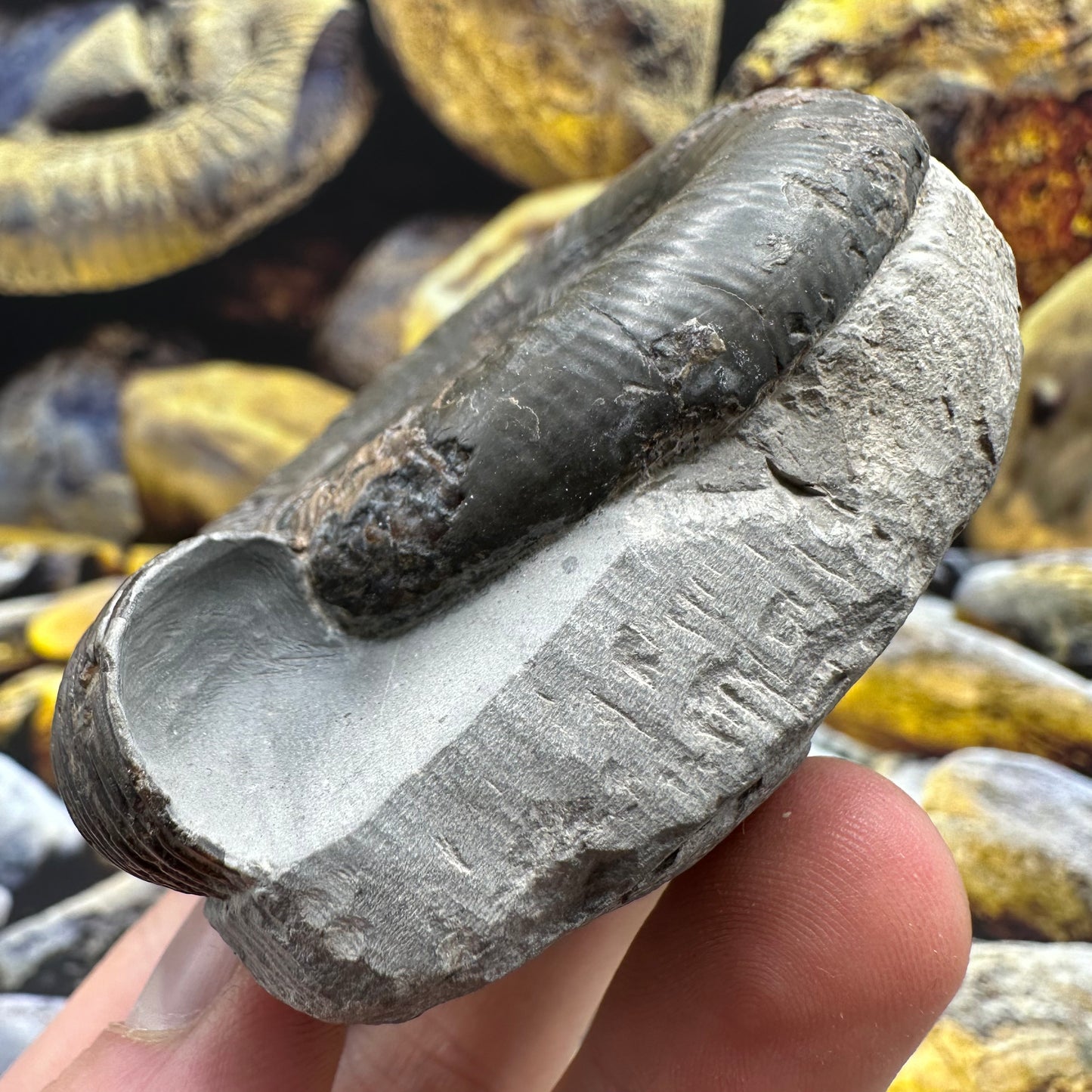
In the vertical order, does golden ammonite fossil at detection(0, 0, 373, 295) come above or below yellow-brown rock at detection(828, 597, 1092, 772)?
above

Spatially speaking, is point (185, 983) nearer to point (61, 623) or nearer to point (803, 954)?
point (803, 954)

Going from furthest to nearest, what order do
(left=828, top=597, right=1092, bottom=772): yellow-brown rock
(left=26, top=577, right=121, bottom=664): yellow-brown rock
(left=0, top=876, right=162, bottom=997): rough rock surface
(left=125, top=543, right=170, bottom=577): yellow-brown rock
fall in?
(left=125, top=543, right=170, bottom=577): yellow-brown rock
(left=26, top=577, right=121, bottom=664): yellow-brown rock
(left=0, top=876, right=162, bottom=997): rough rock surface
(left=828, top=597, right=1092, bottom=772): yellow-brown rock

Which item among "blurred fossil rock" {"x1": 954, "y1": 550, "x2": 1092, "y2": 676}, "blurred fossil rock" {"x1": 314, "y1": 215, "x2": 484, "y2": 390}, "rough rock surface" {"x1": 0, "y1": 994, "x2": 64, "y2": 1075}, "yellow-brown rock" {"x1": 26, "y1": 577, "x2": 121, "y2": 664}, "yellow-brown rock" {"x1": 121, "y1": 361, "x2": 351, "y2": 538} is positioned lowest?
"rough rock surface" {"x1": 0, "y1": 994, "x2": 64, "y2": 1075}

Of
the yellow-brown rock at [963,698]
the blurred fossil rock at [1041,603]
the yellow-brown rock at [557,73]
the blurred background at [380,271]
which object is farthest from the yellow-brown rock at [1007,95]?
the yellow-brown rock at [963,698]

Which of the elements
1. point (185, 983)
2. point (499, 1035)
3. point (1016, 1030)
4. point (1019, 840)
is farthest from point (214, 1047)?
point (1019, 840)

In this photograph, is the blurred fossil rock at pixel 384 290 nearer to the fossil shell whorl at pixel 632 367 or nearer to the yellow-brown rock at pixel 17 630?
the yellow-brown rock at pixel 17 630

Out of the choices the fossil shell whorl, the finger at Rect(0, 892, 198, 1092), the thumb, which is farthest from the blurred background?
the fossil shell whorl

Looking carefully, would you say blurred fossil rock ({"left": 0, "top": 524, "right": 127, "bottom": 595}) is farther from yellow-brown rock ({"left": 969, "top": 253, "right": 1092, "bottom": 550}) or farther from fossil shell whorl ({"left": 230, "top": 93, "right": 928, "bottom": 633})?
yellow-brown rock ({"left": 969, "top": 253, "right": 1092, "bottom": 550})
